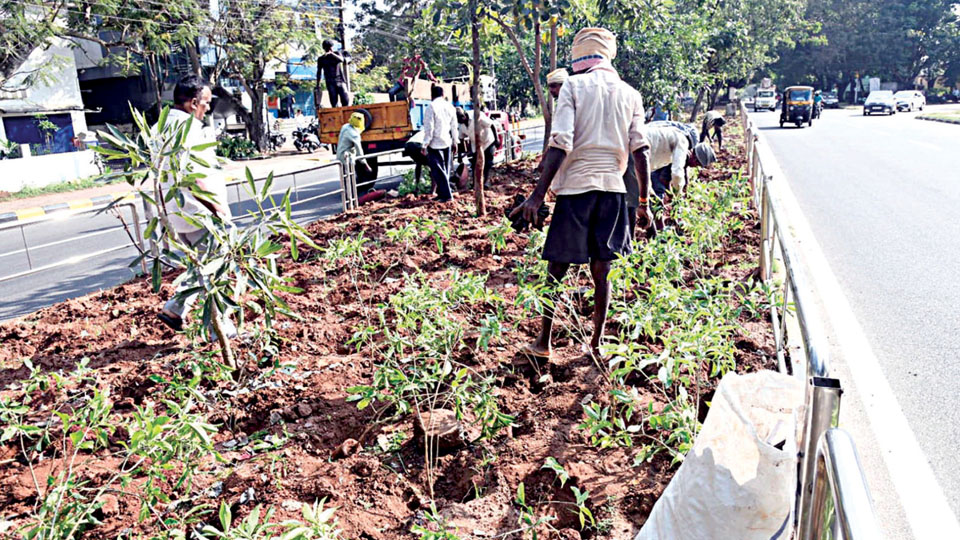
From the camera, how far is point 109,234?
10930mm

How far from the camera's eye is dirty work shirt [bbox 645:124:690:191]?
23.7 feet

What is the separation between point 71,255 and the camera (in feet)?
31.5

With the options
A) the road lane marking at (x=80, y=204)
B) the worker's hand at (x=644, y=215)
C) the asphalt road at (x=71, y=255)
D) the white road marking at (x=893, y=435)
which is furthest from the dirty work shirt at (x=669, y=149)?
the road lane marking at (x=80, y=204)

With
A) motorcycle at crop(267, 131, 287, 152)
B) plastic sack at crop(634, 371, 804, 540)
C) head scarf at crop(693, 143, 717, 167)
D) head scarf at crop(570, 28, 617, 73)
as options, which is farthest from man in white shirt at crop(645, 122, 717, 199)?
motorcycle at crop(267, 131, 287, 152)

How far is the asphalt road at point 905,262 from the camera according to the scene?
4.08m

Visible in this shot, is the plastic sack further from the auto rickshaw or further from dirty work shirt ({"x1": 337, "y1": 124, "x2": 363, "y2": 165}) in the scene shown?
the auto rickshaw

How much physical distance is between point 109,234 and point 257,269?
8.64m

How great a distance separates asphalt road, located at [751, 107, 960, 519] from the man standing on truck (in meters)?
8.50

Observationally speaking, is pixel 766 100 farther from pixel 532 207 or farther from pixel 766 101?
pixel 532 207

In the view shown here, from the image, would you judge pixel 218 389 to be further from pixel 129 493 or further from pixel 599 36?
pixel 599 36

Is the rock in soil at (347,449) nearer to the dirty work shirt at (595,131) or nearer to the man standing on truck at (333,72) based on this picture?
the dirty work shirt at (595,131)

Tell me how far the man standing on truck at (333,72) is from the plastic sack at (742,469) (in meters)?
12.7

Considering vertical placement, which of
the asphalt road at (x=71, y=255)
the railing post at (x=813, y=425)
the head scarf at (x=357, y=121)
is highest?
the head scarf at (x=357, y=121)

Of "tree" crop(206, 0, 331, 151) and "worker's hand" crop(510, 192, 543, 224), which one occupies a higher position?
"tree" crop(206, 0, 331, 151)
